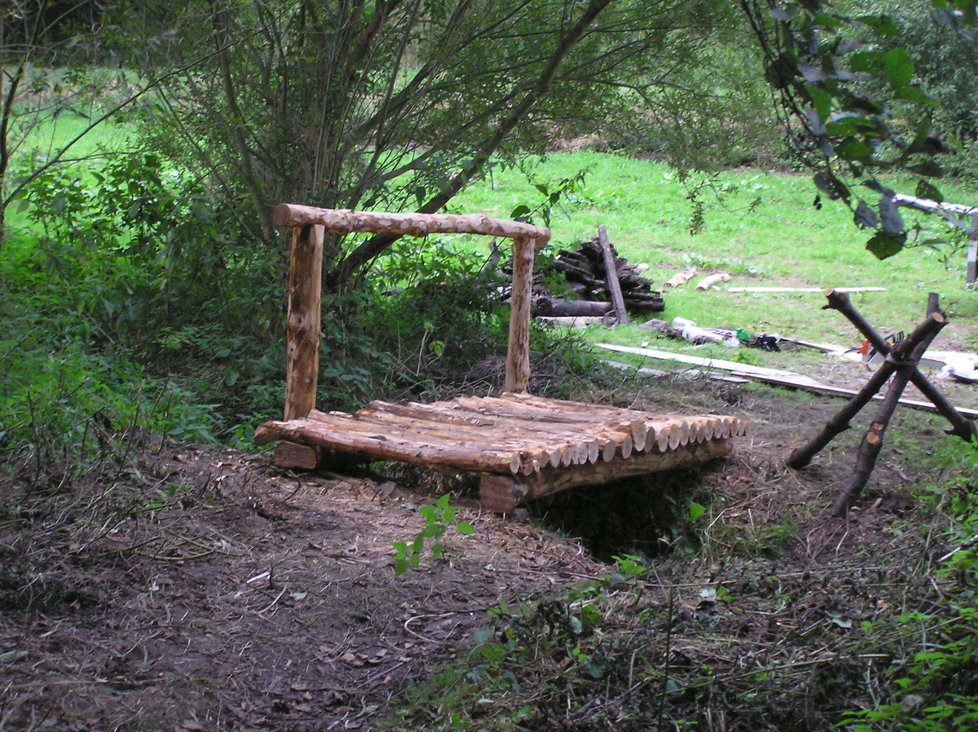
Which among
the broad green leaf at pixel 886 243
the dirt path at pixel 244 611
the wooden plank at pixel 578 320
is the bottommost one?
the dirt path at pixel 244 611

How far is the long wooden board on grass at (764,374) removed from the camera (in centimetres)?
858

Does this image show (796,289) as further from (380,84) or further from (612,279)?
(380,84)

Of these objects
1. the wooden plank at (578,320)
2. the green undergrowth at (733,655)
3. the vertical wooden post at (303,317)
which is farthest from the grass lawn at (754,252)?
the green undergrowth at (733,655)

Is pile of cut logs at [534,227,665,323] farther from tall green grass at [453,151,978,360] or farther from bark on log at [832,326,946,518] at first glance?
bark on log at [832,326,946,518]

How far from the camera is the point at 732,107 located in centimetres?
890

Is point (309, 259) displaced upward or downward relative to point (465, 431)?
upward

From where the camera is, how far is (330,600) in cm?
422

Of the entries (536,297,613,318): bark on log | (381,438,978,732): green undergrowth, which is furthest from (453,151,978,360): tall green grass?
(381,438,978,732): green undergrowth

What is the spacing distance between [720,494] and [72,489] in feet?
12.4

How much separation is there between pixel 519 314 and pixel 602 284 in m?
5.73

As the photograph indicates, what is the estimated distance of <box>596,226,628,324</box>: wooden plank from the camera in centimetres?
1259

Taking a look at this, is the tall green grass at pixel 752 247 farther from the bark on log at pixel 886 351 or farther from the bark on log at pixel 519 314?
the bark on log at pixel 886 351

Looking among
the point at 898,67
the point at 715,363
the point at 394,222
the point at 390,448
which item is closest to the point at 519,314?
the point at 394,222

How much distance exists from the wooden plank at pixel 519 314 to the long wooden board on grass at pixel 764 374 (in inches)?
105
